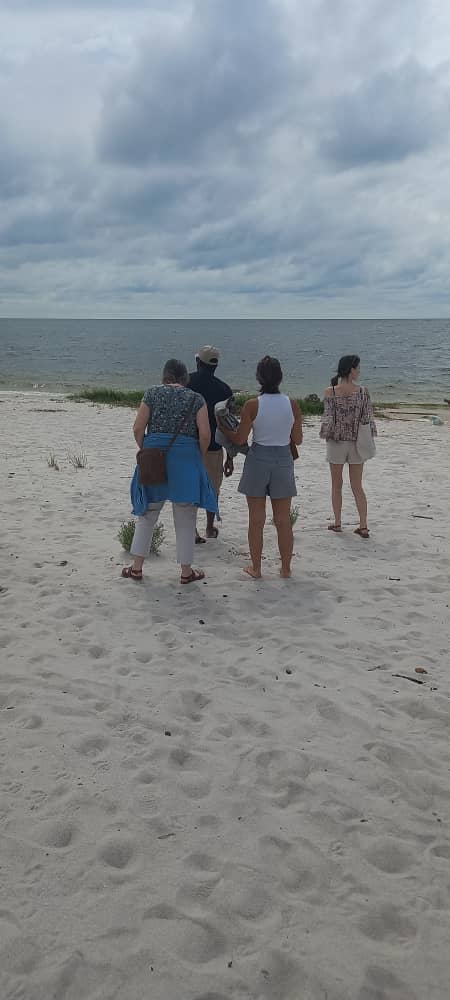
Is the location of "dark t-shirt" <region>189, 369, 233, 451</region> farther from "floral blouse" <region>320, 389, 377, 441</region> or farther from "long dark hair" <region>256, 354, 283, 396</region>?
"floral blouse" <region>320, 389, 377, 441</region>

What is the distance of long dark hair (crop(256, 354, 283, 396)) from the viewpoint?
543 centimetres

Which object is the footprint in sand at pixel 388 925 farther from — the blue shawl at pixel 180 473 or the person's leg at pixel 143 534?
the person's leg at pixel 143 534

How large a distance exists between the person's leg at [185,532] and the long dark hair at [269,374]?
1217mm

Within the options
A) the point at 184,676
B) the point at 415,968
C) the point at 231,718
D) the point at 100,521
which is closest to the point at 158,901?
the point at 415,968

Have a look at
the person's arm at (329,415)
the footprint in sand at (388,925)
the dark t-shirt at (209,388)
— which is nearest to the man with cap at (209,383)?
the dark t-shirt at (209,388)

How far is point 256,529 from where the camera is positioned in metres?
5.94

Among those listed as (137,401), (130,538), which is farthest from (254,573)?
(137,401)

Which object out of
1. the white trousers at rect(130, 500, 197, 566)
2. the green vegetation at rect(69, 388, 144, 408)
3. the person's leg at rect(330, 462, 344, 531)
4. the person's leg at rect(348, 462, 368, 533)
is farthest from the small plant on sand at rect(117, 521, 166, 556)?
the green vegetation at rect(69, 388, 144, 408)

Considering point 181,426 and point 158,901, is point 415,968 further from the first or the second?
point 181,426

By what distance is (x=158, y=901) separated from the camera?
98.6 inches

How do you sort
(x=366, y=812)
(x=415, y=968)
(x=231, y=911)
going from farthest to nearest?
(x=366, y=812) < (x=231, y=911) < (x=415, y=968)

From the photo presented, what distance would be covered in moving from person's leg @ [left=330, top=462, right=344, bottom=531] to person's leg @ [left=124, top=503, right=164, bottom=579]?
7.81 feet

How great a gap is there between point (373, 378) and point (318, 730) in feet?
132

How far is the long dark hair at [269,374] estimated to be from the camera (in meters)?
5.43
